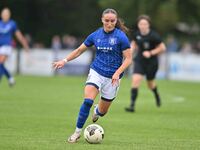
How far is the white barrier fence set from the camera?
3944 centimetres

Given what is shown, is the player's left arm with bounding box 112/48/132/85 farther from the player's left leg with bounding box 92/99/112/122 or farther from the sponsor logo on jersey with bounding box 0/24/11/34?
the sponsor logo on jersey with bounding box 0/24/11/34

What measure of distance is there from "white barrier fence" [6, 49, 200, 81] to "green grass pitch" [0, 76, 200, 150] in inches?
524

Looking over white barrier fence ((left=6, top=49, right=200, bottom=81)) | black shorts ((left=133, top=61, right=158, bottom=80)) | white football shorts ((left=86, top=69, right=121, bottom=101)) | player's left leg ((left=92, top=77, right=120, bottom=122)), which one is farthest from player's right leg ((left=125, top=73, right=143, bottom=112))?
white barrier fence ((left=6, top=49, right=200, bottom=81))

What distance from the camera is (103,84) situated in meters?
12.9

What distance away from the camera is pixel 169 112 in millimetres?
19109

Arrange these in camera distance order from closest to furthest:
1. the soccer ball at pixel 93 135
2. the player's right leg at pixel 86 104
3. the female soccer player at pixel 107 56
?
the soccer ball at pixel 93 135
the player's right leg at pixel 86 104
the female soccer player at pixel 107 56

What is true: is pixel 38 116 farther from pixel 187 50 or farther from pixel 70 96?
pixel 187 50

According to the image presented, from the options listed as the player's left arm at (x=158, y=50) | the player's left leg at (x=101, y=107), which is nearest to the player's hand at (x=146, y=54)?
the player's left arm at (x=158, y=50)

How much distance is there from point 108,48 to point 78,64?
93.3 feet

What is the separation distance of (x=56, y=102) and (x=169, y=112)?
3.64 meters

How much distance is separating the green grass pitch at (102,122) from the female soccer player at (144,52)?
0.76 m

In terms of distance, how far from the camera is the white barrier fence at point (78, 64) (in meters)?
39.4

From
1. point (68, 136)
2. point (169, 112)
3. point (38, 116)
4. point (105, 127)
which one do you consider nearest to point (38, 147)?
point (68, 136)

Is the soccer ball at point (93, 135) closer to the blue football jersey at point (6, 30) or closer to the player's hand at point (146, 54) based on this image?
the player's hand at point (146, 54)
